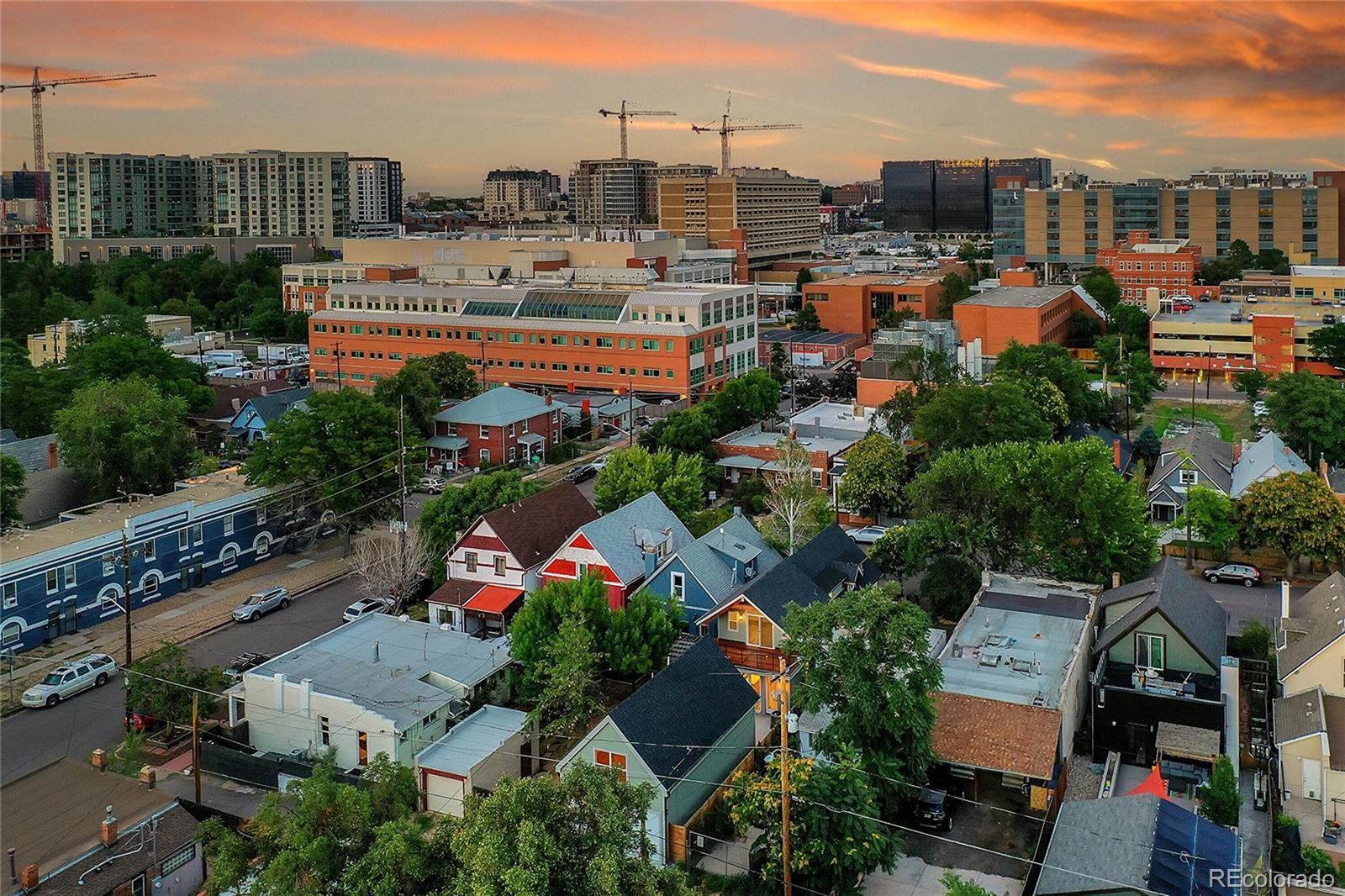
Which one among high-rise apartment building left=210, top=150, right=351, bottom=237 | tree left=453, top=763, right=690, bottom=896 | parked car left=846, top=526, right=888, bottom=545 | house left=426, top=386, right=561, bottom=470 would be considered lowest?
parked car left=846, top=526, right=888, bottom=545

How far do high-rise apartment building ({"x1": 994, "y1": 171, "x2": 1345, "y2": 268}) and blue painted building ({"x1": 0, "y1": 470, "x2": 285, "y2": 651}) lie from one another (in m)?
94.7

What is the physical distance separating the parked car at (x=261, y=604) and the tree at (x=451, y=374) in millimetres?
23839

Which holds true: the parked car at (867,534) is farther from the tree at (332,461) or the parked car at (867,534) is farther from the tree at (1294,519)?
the tree at (332,461)

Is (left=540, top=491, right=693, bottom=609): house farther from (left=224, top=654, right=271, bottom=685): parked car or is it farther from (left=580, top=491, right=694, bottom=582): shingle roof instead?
(left=224, top=654, right=271, bottom=685): parked car

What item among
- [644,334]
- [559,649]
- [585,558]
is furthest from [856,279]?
[559,649]

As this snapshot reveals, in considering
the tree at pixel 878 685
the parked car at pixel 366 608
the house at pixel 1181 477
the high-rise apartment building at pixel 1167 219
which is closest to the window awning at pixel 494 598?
the parked car at pixel 366 608

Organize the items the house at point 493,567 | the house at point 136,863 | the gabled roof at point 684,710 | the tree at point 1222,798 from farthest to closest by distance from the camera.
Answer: the house at point 493,567 → the gabled roof at point 684,710 → the tree at point 1222,798 → the house at point 136,863

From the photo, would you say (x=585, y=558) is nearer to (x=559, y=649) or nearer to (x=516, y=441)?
(x=559, y=649)

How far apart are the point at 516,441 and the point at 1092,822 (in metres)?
34.2

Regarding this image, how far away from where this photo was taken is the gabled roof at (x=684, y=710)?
1889 centimetres

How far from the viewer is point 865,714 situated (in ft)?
60.5

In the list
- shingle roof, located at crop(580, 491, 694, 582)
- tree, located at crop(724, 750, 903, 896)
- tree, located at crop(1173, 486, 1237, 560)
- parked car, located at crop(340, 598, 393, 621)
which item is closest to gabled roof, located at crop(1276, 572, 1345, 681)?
tree, located at crop(1173, 486, 1237, 560)

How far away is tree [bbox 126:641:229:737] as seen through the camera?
76.3 ft

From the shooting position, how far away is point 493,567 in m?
29.5
